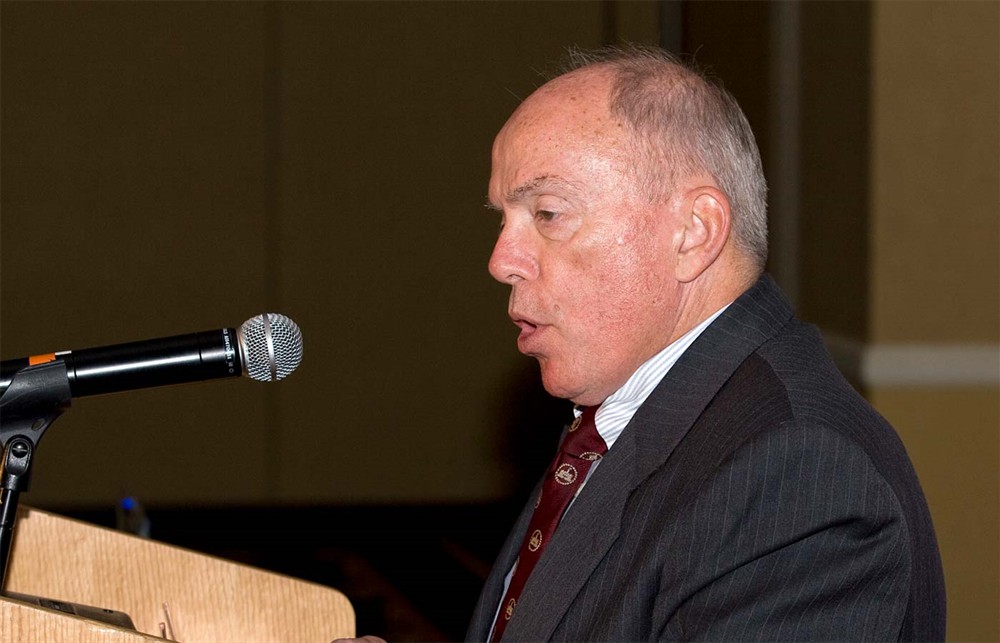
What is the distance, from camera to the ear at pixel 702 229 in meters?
1.24

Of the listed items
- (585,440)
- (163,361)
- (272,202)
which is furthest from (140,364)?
(272,202)

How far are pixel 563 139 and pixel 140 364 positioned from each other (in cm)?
51

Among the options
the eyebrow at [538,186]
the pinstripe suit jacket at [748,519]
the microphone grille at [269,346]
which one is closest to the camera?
the pinstripe suit jacket at [748,519]

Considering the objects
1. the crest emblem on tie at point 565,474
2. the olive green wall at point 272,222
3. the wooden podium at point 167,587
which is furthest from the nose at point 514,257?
the olive green wall at point 272,222

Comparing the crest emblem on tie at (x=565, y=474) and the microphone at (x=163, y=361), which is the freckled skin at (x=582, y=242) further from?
the microphone at (x=163, y=361)

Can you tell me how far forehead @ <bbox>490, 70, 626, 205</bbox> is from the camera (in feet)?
3.99

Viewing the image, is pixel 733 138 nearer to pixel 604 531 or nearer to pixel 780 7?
pixel 604 531

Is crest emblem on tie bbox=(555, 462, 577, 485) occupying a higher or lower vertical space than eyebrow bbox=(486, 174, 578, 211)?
lower

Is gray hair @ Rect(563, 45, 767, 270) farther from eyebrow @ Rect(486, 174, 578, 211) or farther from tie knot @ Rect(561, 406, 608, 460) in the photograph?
tie knot @ Rect(561, 406, 608, 460)

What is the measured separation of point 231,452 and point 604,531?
158 inches

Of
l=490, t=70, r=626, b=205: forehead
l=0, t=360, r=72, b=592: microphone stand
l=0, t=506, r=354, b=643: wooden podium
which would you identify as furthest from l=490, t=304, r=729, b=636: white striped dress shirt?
l=0, t=360, r=72, b=592: microphone stand

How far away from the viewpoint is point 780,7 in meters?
3.69

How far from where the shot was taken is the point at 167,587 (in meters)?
1.19

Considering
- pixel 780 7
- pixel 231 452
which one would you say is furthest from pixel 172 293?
pixel 780 7
